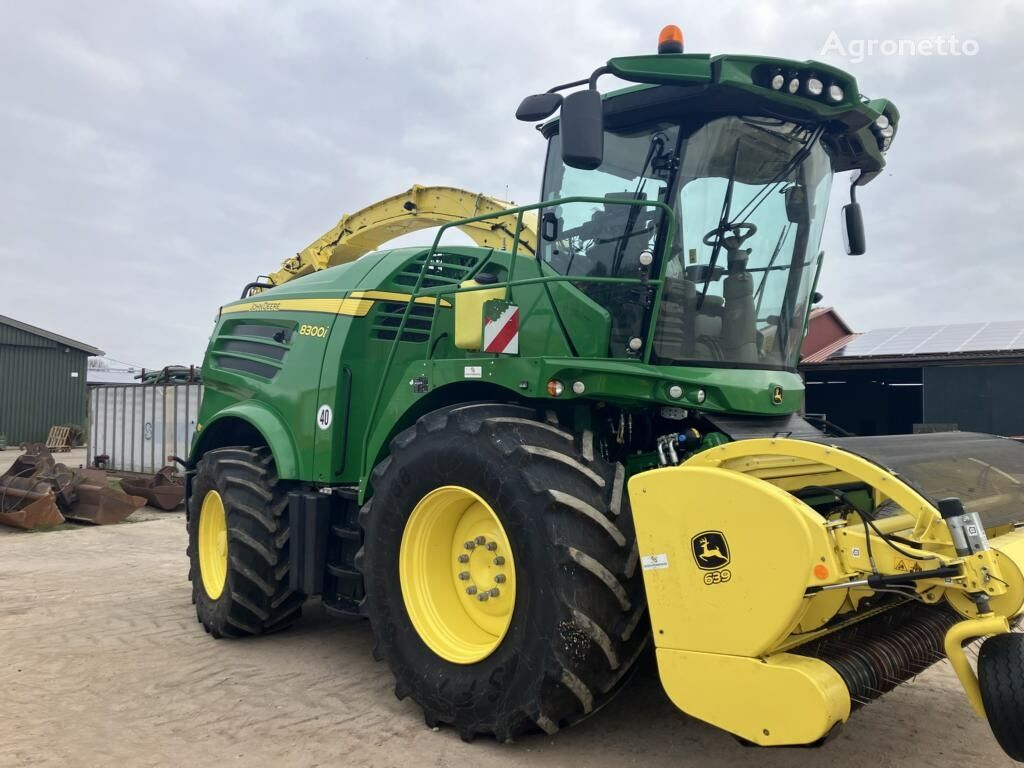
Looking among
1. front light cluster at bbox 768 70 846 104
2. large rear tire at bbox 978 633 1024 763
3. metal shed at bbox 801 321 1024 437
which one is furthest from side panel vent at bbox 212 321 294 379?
metal shed at bbox 801 321 1024 437

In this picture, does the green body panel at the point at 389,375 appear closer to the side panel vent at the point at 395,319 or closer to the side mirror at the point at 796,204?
the side panel vent at the point at 395,319

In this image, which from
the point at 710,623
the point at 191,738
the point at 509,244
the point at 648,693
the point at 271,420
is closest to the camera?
the point at 710,623

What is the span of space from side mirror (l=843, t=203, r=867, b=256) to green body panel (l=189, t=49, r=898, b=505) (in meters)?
0.23

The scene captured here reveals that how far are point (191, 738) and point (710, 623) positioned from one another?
238 centimetres

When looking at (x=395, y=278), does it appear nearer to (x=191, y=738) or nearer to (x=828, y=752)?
(x=191, y=738)

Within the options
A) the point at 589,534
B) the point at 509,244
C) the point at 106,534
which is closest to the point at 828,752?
the point at 589,534

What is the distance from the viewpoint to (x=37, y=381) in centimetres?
2817

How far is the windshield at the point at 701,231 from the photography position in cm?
370

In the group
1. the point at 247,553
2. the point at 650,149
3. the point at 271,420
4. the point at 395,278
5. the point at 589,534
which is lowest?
the point at 247,553

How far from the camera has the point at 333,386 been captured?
4871 millimetres

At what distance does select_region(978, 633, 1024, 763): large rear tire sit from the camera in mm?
2260

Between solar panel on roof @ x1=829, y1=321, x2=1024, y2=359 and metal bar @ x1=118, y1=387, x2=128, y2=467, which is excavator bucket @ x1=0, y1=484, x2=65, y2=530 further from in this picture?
solar panel on roof @ x1=829, y1=321, x2=1024, y2=359

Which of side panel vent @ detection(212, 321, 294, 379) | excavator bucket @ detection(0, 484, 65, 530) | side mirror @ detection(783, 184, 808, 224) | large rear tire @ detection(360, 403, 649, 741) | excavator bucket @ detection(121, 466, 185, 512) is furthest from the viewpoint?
excavator bucket @ detection(121, 466, 185, 512)

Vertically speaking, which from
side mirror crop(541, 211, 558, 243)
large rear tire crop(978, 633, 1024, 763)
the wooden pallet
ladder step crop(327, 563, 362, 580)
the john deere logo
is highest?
side mirror crop(541, 211, 558, 243)
